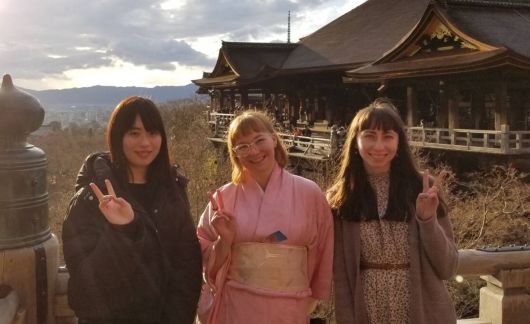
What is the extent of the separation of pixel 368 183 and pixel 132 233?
1000mm

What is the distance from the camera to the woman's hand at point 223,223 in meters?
1.91

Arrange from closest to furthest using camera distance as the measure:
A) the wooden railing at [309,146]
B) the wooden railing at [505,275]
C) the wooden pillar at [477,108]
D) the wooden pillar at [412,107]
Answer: the wooden railing at [505,275] < the wooden pillar at [477,108] < the wooden pillar at [412,107] < the wooden railing at [309,146]

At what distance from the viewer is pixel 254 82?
17.9 m

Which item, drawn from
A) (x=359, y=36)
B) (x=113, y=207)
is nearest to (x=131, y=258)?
(x=113, y=207)

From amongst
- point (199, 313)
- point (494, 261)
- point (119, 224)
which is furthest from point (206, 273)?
point (494, 261)

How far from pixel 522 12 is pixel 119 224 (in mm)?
15369

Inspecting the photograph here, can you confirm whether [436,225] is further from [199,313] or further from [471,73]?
[471,73]

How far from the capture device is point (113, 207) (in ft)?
5.55

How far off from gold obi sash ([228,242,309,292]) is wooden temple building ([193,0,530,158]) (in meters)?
8.51

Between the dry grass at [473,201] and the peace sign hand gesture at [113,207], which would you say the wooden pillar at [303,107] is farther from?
the peace sign hand gesture at [113,207]

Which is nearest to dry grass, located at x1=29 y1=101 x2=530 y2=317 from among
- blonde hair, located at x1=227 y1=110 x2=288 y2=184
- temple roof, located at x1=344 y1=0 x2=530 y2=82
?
temple roof, located at x1=344 y1=0 x2=530 y2=82

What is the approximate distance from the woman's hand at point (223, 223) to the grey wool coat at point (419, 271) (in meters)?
0.48

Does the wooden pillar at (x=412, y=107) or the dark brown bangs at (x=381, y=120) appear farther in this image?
the wooden pillar at (x=412, y=107)

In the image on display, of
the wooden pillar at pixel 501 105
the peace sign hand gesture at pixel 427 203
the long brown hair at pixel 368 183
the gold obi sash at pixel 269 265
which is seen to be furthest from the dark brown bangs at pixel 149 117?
the wooden pillar at pixel 501 105
